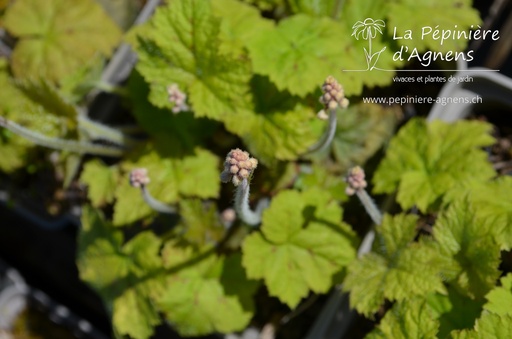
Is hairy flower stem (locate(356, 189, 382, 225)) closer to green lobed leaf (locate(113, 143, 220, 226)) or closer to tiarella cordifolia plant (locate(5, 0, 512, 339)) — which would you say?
tiarella cordifolia plant (locate(5, 0, 512, 339))

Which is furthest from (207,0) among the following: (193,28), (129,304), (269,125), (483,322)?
(483,322)

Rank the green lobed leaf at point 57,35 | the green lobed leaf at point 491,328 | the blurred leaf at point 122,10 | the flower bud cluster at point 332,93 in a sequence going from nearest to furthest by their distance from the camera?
the green lobed leaf at point 491,328
the flower bud cluster at point 332,93
the green lobed leaf at point 57,35
the blurred leaf at point 122,10

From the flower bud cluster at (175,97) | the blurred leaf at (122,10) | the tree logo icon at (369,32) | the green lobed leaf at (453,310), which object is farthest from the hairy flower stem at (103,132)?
the green lobed leaf at (453,310)

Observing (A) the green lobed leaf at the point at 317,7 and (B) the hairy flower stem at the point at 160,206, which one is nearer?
(B) the hairy flower stem at the point at 160,206

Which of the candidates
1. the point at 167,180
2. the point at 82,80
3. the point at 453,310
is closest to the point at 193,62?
the point at 167,180

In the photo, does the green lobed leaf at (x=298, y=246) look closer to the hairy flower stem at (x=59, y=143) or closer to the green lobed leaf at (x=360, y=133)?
the green lobed leaf at (x=360, y=133)

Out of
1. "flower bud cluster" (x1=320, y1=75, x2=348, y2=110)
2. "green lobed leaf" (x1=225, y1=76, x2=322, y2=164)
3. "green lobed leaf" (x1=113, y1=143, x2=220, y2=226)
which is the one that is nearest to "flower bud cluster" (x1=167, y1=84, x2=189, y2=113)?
"green lobed leaf" (x1=225, y1=76, x2=322, y2=164)

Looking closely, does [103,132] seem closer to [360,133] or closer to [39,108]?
[39,108]
